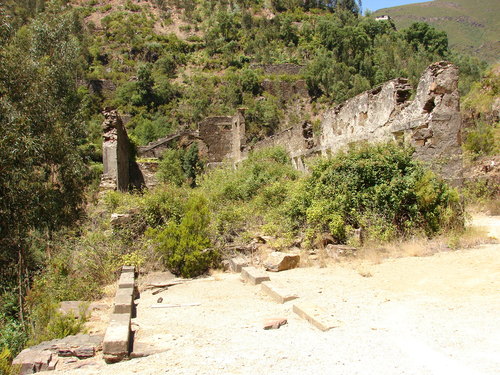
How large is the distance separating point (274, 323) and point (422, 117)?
614 cm

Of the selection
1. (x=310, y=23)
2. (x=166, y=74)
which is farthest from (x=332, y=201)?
(x=310, y=23)

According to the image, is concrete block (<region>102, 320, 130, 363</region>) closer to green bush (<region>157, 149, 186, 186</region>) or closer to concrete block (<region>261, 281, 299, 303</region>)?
concrete block (<region>261, 281, 299, 303</region>)

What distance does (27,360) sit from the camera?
12.6 ft

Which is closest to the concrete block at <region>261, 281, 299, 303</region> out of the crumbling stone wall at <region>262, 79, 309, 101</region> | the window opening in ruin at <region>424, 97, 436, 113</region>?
the window opening in ruin at <region>424, 97, 436, 113</region>

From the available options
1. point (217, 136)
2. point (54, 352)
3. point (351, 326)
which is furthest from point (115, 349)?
point (217, 136)

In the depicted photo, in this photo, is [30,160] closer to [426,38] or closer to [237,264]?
[237,264]

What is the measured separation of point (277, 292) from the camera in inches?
204

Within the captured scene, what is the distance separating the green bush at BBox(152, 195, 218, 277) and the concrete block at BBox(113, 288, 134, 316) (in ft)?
5.75

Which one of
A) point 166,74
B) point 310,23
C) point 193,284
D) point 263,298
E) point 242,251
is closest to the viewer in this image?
point 263,298

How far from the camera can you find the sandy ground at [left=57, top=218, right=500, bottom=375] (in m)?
3.04

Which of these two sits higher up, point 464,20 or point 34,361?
point 464,20

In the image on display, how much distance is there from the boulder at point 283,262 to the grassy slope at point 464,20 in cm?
8504

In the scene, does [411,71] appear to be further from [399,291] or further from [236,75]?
[399,291]

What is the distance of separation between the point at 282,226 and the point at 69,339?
16.2 feet
